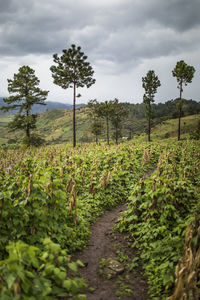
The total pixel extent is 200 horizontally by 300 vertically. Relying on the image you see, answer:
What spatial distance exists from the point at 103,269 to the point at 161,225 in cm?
202

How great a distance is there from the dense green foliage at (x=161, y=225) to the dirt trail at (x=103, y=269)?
0.88 feet

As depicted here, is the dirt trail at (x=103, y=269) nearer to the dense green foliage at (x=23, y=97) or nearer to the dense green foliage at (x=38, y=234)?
the dense green foliage at (x=38, y=234)

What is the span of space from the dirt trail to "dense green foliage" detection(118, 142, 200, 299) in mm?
267

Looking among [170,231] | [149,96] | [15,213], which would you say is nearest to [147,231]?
[170,231]

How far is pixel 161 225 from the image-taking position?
5516mm

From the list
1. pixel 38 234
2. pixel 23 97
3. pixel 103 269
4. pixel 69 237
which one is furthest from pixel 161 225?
pixel 23 97

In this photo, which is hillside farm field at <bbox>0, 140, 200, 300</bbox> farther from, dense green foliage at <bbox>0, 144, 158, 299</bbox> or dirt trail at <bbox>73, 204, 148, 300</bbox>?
dirt trail at <bbox>73, 204, 148, 300</bbox>

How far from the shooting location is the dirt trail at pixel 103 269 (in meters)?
3.95

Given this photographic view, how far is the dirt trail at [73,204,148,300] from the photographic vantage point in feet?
13.0

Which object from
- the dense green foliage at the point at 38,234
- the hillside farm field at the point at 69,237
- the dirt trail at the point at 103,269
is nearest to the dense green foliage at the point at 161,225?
the hillside farm field at the point at 69,237

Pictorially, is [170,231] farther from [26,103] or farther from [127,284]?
Result: [26,103]

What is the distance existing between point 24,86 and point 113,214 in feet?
86.5

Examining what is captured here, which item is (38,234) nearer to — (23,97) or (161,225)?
(161,225)

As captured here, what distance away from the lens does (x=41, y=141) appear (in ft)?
102
